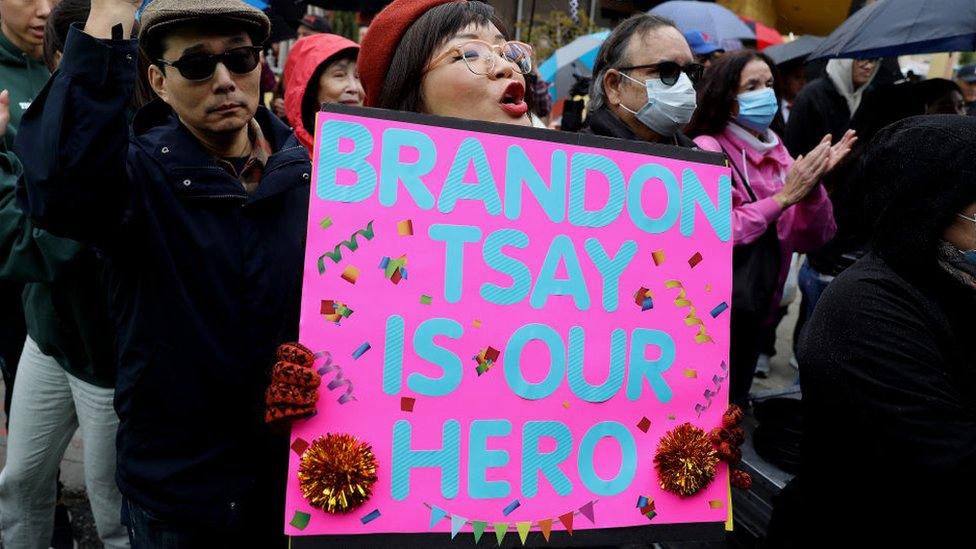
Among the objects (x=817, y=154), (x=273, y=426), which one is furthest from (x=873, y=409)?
(x=817, y=154)

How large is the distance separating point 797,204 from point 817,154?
0.95ft

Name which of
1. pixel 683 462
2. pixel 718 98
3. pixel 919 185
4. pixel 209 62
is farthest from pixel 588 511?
pixel 718 98

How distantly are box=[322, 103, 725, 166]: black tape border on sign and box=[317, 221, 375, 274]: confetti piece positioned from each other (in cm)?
22

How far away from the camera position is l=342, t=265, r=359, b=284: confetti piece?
1.44m

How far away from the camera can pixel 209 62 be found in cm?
164

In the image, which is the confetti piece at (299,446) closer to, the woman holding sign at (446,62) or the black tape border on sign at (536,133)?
the black tape border on sign at (536,133)

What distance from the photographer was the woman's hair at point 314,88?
3.15 metres

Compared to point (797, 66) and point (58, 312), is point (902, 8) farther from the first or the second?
point (58, 312)

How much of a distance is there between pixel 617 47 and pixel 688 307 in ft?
4.26

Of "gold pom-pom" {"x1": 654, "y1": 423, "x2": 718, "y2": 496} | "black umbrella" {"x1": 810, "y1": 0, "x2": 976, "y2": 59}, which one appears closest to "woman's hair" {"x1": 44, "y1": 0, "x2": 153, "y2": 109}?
"gold pom-pom" {"x1": 654, "y1": 423, "x2": 718, "y2": 496}

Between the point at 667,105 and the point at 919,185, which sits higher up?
the point at 667,105

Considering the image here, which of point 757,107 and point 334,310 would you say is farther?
point 757,107

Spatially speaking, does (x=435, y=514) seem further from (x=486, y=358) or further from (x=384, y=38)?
(x=384, y=38)

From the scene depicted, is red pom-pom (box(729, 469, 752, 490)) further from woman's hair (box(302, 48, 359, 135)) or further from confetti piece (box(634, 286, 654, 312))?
woman's hair (box(302, 48, 359, 135))
